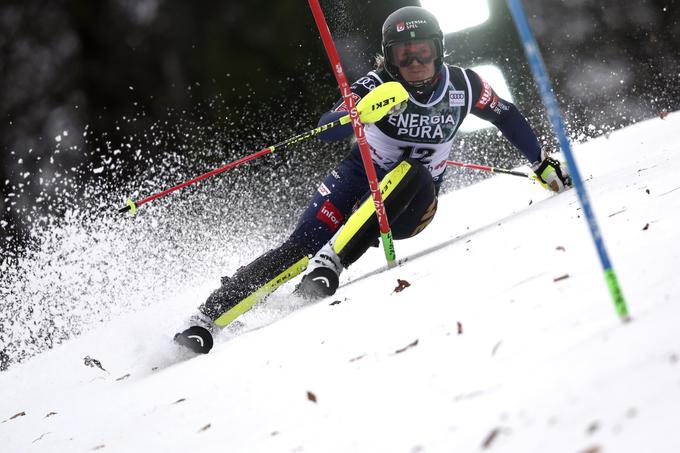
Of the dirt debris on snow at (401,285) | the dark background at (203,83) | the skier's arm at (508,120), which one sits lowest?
the dirt debris on snow at (401,285)

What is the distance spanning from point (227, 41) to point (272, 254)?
16.6 ft

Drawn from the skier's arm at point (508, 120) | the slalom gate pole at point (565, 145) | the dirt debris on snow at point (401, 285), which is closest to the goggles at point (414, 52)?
the skier's arm at point (508, 120)

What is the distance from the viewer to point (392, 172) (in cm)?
294

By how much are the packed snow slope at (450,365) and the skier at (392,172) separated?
14cm

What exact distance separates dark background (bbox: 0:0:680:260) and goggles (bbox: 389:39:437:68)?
4103 millimetres

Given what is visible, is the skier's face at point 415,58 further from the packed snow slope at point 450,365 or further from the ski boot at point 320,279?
the ski boot at point 320,279

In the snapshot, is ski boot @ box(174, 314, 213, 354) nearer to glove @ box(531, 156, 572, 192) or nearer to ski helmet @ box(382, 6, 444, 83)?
ski helmet @ box(382, 6, 444, 83)

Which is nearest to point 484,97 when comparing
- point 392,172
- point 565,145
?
point 392,172

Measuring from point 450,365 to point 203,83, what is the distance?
261 inches

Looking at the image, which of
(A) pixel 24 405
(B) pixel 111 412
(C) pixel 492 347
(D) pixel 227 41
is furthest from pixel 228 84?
(C) pixel 492 347

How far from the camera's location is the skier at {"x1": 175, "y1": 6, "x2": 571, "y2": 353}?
2.75 metres

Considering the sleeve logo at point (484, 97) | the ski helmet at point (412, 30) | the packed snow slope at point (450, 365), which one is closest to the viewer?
the packed snow slope at point (450, 365)

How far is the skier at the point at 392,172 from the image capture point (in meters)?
2.75

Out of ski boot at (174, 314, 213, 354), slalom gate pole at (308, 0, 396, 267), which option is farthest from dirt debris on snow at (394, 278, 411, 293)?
ski boot at (174, 314, 213, 354)
